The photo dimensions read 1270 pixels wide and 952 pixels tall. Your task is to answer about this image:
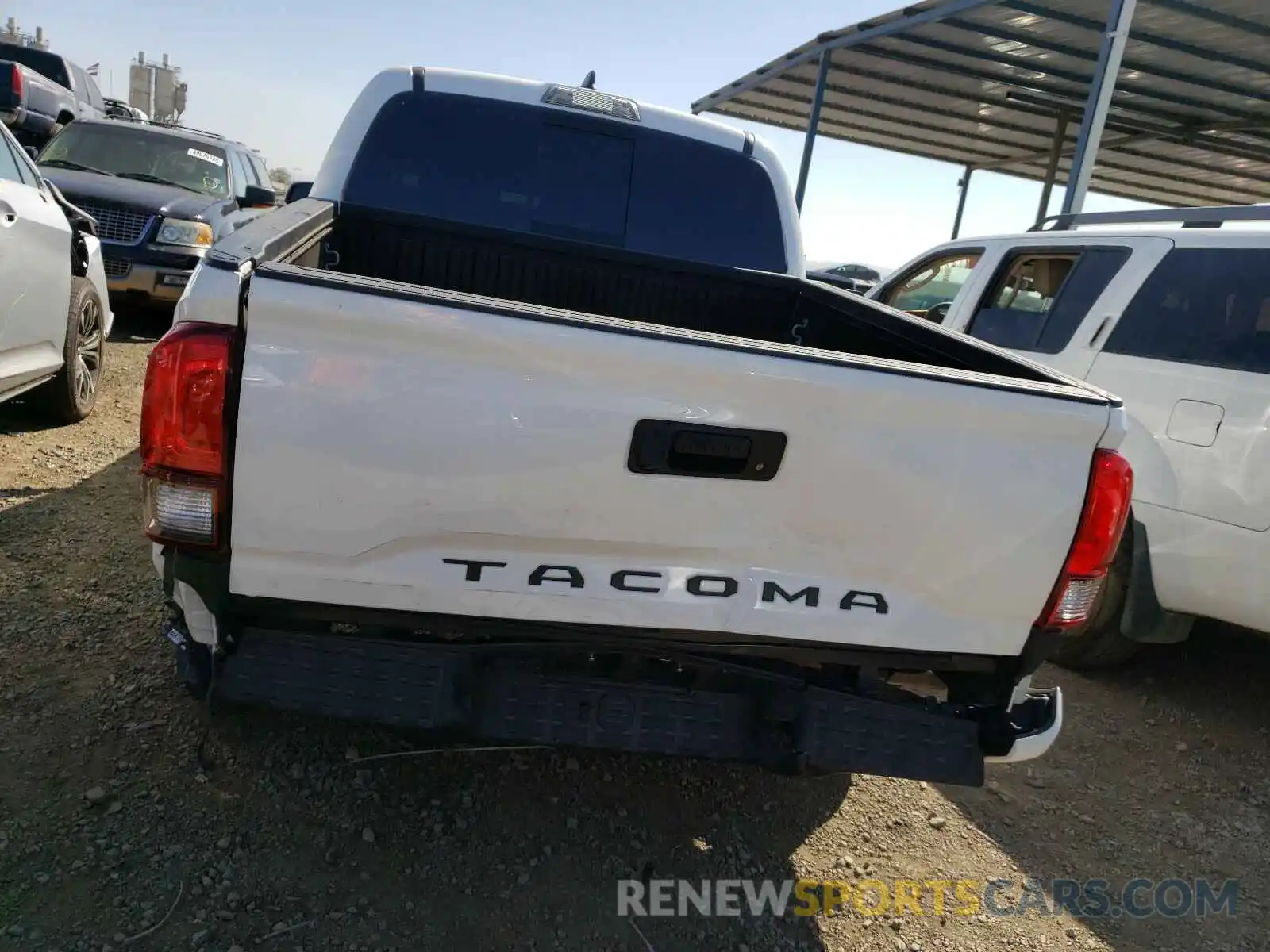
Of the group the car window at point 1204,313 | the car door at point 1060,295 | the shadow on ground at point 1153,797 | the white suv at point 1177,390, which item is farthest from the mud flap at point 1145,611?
the car door at point 1060,295

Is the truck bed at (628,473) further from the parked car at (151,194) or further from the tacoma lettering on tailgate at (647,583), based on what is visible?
the parked car at (151,194)

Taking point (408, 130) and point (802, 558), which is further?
point (408, 130)

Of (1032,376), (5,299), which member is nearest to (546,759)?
(1032,376)

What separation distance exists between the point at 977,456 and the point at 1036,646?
569 millimetres

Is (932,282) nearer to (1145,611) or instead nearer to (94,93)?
(1145,611)

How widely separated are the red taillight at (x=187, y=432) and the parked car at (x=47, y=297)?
3.18 meters

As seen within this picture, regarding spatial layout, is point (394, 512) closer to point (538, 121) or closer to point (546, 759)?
point (546, 759)

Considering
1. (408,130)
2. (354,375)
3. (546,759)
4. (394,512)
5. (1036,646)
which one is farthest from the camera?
(408,130)

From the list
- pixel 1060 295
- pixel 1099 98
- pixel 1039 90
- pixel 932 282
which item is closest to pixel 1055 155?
pixel 1039 90

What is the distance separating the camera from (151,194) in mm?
8023

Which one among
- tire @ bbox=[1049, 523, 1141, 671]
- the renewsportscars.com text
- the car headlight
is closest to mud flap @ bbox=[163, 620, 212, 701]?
the renewsportscars.com text

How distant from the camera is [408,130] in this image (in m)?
3.50

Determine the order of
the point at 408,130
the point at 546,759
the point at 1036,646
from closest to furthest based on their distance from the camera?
1. the point at 1036,646
2. the point at 546,759
3. the point at 408,130

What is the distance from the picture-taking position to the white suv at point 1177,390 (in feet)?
11.2
